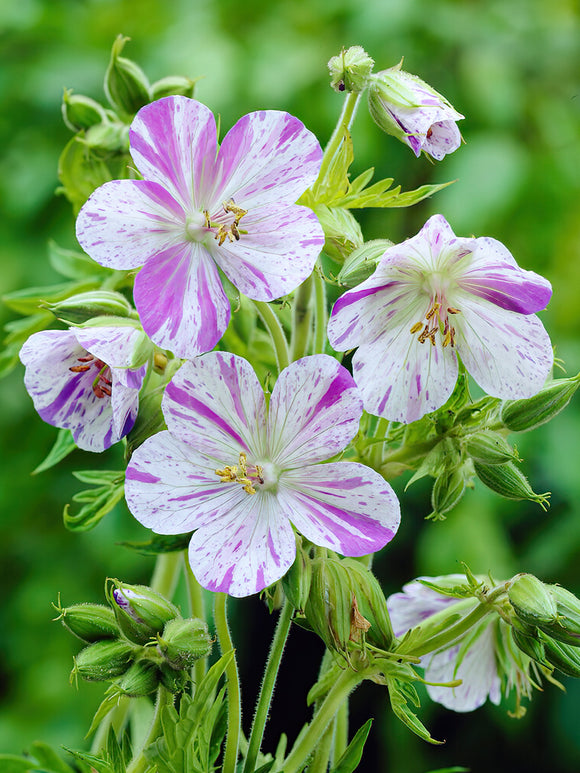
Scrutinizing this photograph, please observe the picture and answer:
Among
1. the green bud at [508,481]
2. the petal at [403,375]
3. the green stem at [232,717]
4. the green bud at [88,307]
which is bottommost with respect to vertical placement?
the green stem at [232,717]

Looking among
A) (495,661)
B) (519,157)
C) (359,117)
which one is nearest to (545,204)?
(519,157)

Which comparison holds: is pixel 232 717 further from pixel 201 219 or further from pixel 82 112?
pixel 82 112

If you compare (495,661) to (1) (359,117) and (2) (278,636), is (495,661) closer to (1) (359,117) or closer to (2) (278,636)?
(2) (278,636)

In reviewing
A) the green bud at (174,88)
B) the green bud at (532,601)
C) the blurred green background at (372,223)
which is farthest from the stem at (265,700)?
the blurred green background at (372,223)

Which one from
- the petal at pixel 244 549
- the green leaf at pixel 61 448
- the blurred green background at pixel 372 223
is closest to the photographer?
the petal at pixel 244 549

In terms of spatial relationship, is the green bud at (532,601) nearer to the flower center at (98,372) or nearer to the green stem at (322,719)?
the green stem at (322,719)

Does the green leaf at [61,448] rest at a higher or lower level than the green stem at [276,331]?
lower
